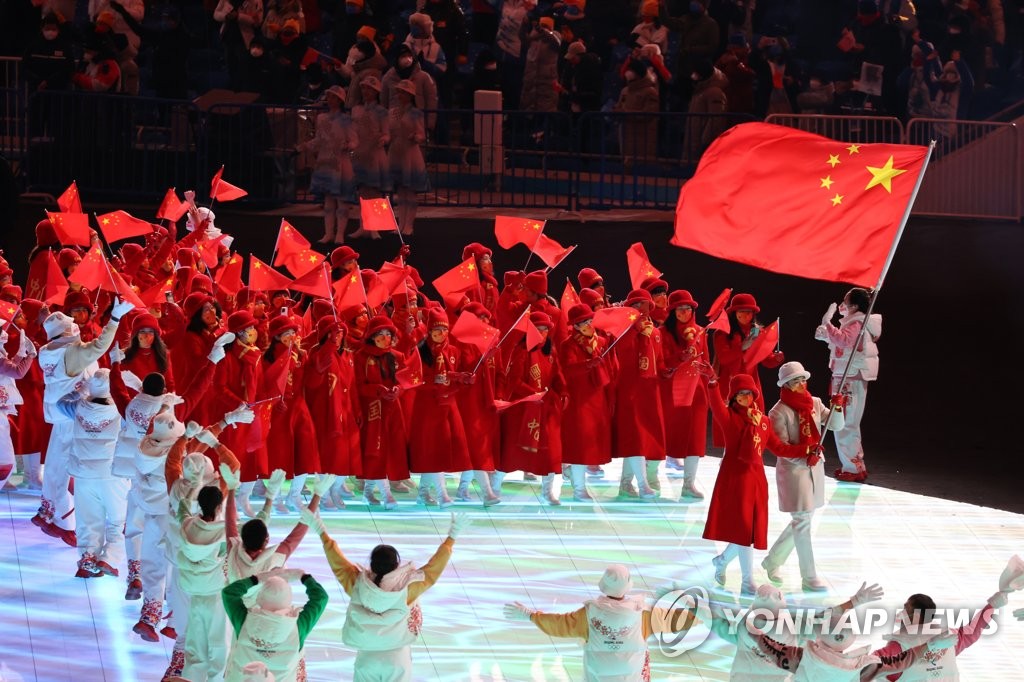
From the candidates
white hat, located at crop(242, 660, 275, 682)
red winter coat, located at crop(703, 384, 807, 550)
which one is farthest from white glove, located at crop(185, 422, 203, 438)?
red winter coat, located at crop(703, 384, 807, 550)

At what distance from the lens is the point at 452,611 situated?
11.6 m

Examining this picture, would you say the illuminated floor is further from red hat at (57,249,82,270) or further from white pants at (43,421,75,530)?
red hat at (57,249,82,270)

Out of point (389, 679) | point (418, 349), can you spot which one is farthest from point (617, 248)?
point (389, 679)

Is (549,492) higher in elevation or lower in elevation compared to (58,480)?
lower

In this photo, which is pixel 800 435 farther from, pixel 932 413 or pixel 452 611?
pixel 932 413

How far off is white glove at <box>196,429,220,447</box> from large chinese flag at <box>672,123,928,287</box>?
3.17 metres

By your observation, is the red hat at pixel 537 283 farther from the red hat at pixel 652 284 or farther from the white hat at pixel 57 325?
the white hat at pixel 57 325

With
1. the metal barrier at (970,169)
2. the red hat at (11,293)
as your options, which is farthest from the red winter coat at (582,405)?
the metal barrier at (970,169)

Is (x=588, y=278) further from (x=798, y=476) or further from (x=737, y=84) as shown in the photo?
(x=737, y=84)

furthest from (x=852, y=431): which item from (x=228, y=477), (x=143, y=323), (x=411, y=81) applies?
(x=411, y=81)

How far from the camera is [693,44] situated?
22531mm

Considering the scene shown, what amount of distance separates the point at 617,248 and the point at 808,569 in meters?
9.33

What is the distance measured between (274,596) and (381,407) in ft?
15.5

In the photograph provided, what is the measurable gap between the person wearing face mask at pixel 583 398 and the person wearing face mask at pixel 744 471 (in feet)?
6.42
